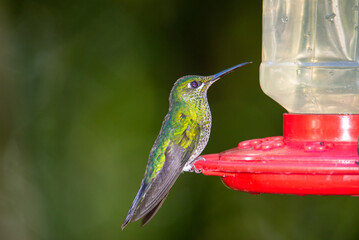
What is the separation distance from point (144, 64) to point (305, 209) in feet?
7.38

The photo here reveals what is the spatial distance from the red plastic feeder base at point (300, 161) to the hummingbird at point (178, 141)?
572 mm

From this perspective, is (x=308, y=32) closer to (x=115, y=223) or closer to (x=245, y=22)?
(x=245, y=22)

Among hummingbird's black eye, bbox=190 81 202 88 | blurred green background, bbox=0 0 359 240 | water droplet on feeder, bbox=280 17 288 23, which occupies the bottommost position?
blurred green background, bbox=0 0 359 240

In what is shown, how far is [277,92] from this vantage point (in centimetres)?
363

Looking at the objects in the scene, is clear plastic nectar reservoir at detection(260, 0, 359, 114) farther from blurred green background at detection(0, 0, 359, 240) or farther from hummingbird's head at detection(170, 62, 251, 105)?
blurred green background at detection(0, 0, 359, 240)

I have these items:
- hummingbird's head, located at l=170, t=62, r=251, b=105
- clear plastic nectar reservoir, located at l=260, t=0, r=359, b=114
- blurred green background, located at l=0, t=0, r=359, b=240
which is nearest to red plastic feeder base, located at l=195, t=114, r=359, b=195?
clear plastic nectar reservoir, located at l=260, t=0, r=359, b=114

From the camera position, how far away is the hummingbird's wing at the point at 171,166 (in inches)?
128

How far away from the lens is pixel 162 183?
3.45 meters

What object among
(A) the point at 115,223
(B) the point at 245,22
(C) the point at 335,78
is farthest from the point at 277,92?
(A) the point at 115,223

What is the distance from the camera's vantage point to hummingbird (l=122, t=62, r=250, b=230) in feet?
11.3

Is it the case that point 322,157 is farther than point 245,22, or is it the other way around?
point 245,22

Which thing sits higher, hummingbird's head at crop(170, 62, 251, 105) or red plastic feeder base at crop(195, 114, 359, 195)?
hummingbird's head at crop(170, 62, 251, 105)

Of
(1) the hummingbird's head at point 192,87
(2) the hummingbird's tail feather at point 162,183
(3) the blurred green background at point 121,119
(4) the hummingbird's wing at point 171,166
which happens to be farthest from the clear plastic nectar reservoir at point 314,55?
(3) the blurred green background at point 121,119

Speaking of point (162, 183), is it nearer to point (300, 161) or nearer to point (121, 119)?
point (300, 161)
